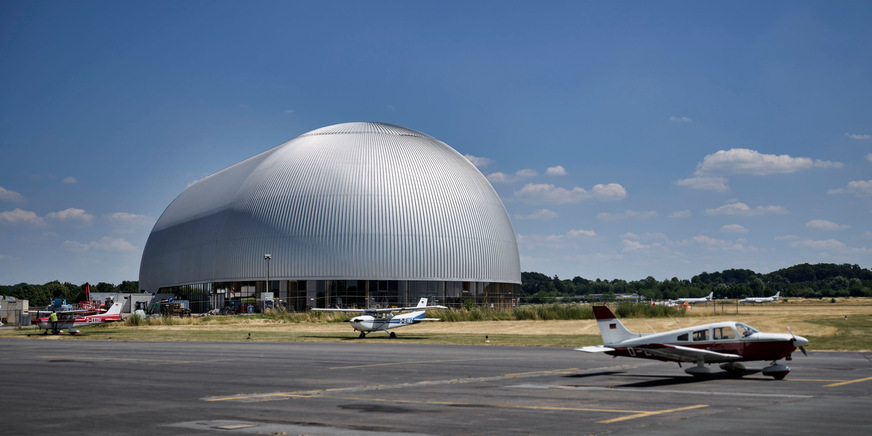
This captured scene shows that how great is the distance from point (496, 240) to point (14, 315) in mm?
55697

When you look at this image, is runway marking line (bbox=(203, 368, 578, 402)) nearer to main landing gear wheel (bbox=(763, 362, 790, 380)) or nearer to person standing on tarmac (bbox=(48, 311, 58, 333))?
main landing gear wheel (bbox=(763, 362, 790, 380))

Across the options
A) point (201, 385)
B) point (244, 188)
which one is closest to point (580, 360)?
point (201, 385)

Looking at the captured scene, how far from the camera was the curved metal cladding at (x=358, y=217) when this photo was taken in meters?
87.5

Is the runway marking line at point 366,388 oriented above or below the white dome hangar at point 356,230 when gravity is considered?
below

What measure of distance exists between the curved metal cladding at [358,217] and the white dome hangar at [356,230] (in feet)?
0.43

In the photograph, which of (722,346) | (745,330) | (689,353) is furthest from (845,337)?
(689,353)

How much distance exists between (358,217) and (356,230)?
1545 mm

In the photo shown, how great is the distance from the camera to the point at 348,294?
86375 millimetres

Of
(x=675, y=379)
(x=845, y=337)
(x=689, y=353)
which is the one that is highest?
(x=689, y=353)

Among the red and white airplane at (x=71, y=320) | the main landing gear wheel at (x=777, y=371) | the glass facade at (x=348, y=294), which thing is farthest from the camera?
the glass facade at (x=348, y=294)

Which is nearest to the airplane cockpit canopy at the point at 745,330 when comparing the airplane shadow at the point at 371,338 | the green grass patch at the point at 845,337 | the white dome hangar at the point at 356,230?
the green grass patch at the point at 845,337

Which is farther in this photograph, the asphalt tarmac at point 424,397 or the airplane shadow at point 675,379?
the airplane shadow at point 675,379

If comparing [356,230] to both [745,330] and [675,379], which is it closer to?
[675,379]

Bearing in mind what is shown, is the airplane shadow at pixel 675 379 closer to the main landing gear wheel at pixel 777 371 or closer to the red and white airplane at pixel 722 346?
the red and white airplane at pixel 722 346
